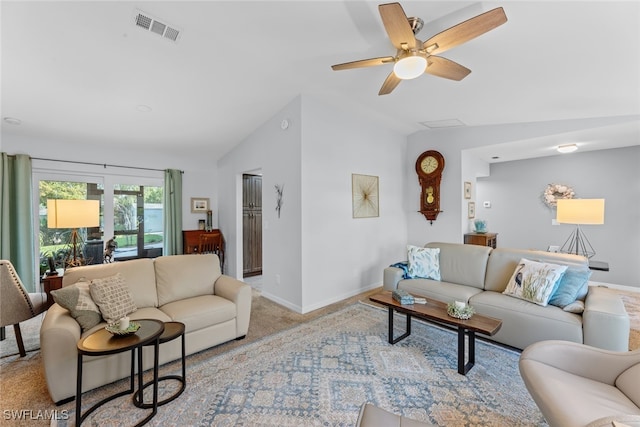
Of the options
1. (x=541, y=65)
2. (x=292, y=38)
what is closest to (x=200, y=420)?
(x=292, y=38)

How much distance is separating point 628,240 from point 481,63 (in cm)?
414

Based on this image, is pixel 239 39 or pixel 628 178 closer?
pixel 239 39

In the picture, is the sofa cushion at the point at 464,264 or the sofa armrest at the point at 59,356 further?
the sofa cushion at the point at 464,264

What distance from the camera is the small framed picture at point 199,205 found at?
5387mm

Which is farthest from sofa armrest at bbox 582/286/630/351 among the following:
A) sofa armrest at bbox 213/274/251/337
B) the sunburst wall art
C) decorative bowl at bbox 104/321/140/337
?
decorative bowl at bbox 104/321/140/337

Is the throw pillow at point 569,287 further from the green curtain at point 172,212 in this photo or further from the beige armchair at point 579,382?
the green curtain at point 172,212

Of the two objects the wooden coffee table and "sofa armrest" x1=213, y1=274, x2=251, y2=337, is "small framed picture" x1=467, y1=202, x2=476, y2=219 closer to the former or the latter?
the wooden coffee table

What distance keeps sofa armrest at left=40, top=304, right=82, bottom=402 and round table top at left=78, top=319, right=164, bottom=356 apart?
0.26m

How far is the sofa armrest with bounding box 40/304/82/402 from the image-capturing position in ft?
6.11

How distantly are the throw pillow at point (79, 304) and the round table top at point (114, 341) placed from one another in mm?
366

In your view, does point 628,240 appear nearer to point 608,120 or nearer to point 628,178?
point 628,178

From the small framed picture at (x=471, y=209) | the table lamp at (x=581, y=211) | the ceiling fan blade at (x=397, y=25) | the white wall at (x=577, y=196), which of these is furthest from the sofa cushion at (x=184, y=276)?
the white wall at (x=577, y=196)

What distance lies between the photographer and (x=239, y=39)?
101 inches

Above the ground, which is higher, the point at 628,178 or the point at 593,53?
the point at 593,53
